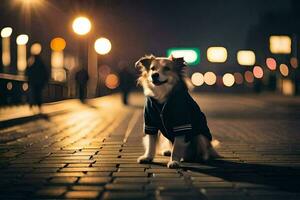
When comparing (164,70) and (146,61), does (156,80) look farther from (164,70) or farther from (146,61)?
(146,61)

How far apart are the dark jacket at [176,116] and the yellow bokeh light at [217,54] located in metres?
81.6

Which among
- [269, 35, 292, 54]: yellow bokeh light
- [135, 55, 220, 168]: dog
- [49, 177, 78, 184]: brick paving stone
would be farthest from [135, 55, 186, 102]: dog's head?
[269, 35, 292, 54]: yellow bokeh light

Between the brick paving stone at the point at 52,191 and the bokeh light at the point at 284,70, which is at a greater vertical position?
the bokeh light at the point at 284,70

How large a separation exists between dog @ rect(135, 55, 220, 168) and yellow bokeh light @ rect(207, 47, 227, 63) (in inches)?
3212

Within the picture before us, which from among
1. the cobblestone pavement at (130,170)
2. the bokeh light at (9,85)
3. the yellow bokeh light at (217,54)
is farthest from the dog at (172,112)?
the yellow bokeh light at (217,54)

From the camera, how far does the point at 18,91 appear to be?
22.4 m

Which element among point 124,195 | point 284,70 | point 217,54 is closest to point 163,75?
point 124,195

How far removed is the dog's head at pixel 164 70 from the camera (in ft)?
24.0

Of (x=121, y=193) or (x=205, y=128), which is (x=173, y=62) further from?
(x=121, y=193)

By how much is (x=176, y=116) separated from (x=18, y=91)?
16.2 m

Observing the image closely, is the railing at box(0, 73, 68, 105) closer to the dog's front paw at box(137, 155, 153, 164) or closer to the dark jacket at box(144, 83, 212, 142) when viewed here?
the dog's front paw at box(137, 155, 153, 164)

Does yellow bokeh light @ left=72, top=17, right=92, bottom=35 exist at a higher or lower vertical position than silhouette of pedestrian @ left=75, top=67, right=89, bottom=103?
higher

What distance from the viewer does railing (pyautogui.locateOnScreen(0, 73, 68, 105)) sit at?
20.3 m

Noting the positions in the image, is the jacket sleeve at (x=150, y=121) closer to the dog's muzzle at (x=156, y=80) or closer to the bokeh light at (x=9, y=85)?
the dog's muzzle at (x=156, y=80)
